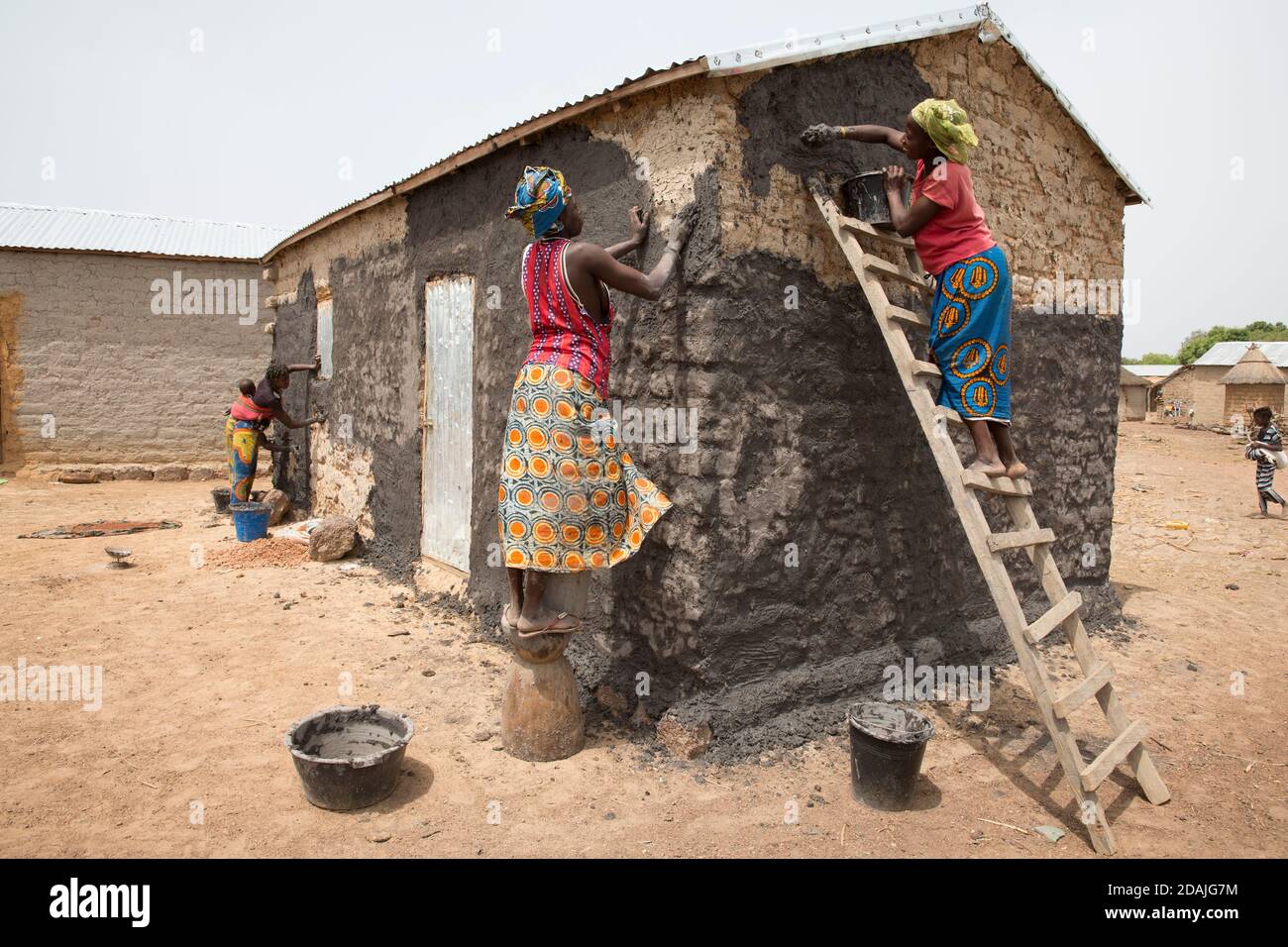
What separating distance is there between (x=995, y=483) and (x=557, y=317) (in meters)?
2.08

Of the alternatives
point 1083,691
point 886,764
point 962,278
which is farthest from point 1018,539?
point 962,278

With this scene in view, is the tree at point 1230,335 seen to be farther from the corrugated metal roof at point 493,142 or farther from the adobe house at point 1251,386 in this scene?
the corrugated metal roof at point 493,142

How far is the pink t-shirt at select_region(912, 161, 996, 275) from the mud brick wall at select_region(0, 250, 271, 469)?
13033 millimetres

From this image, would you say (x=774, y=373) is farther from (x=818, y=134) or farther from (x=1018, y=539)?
(x=1018, y=539)

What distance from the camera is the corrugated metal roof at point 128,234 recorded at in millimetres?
13625

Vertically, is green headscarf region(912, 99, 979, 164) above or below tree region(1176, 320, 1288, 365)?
below

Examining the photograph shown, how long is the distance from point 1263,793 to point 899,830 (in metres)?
1.85

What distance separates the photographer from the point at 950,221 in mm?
3791

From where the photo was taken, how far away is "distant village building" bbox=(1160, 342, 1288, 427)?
26469 millimetres

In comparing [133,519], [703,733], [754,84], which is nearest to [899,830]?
[703,733]

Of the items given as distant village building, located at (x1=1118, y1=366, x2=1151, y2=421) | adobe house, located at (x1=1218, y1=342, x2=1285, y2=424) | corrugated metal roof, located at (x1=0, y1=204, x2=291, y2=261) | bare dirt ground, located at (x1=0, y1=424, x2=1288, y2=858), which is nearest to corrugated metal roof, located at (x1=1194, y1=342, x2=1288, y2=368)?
adobe house, located at (x1=1218, y1=342, x2=1285, y2=424)

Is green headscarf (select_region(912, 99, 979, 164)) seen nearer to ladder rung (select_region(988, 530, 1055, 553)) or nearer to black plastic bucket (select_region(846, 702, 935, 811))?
ladder rung (select_region(988, 530, 1055, 553))

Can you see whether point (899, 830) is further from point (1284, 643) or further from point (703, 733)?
point (1284, 643)

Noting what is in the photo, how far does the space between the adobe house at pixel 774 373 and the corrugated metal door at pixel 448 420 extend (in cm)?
3
